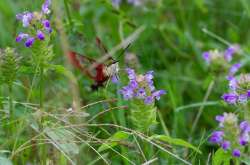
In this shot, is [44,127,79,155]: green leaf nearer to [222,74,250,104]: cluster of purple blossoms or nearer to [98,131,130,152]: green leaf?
[98,131,130,152]: green leaf

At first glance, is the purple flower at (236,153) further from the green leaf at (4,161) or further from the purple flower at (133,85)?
the green leaf at (4,161)

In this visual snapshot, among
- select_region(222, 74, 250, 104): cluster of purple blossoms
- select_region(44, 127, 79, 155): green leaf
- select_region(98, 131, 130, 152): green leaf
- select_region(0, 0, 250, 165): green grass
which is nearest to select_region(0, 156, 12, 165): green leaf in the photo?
select_region(0, 0, 250, 165): green grass

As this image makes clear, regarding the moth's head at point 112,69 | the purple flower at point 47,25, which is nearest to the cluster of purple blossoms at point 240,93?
the moth's head at point 112,69

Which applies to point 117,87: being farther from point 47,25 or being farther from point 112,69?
point 47,25

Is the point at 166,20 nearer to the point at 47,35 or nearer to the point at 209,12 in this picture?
the point at 209,12

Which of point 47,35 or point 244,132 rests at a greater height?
point 47,35

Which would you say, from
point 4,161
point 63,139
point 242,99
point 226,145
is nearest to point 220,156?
point 226,145

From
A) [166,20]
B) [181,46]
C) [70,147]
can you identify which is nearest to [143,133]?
[70,147]
